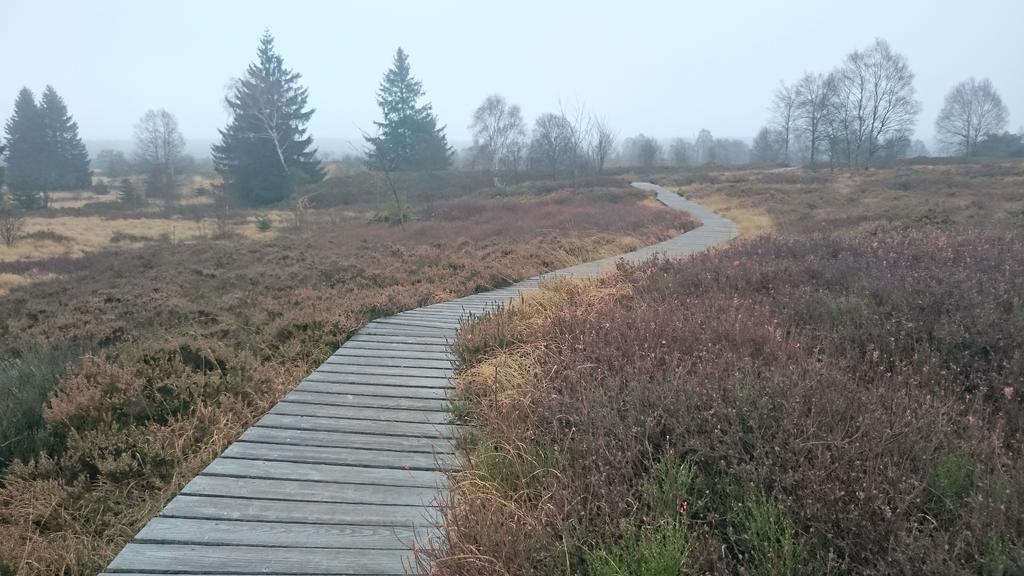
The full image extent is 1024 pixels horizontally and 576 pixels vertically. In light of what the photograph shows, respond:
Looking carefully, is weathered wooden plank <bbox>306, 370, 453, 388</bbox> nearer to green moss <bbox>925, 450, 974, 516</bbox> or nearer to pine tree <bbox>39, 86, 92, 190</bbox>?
green moss <bbox>925, 450, 974, 516</bbox>

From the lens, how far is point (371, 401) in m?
4.70

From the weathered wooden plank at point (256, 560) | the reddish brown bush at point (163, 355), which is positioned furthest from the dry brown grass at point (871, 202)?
the weathered wooden plank at point (256, 560)

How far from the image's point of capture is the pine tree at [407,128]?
193ft

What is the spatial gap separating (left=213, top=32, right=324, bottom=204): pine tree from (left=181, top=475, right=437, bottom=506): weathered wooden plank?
47953mm

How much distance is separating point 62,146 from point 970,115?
10080 centimetres

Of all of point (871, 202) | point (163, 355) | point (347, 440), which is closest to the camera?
point (347, 440)

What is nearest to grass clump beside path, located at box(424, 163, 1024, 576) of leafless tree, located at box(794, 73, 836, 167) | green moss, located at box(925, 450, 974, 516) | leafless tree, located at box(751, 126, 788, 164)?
green moss, located at box(925, 450, 974, 516)

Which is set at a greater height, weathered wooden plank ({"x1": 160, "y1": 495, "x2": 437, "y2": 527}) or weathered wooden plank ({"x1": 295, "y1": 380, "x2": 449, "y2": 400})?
weathered wooden plank ({"x1": 295, "y1": 380, "x2": 449, "y2": 400})

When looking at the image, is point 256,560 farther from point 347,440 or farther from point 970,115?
point 970,115

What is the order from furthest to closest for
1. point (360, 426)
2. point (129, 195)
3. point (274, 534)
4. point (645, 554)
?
point (129, 195) → point (360, 426) → point (274, 534) → point (645, 554)

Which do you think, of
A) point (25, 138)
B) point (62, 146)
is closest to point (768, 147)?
point (62, 146)

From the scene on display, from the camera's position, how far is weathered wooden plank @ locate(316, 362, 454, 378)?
5289mm

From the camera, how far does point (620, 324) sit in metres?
4.60

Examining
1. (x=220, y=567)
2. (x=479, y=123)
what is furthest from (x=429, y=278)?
(x=479, y=123)
